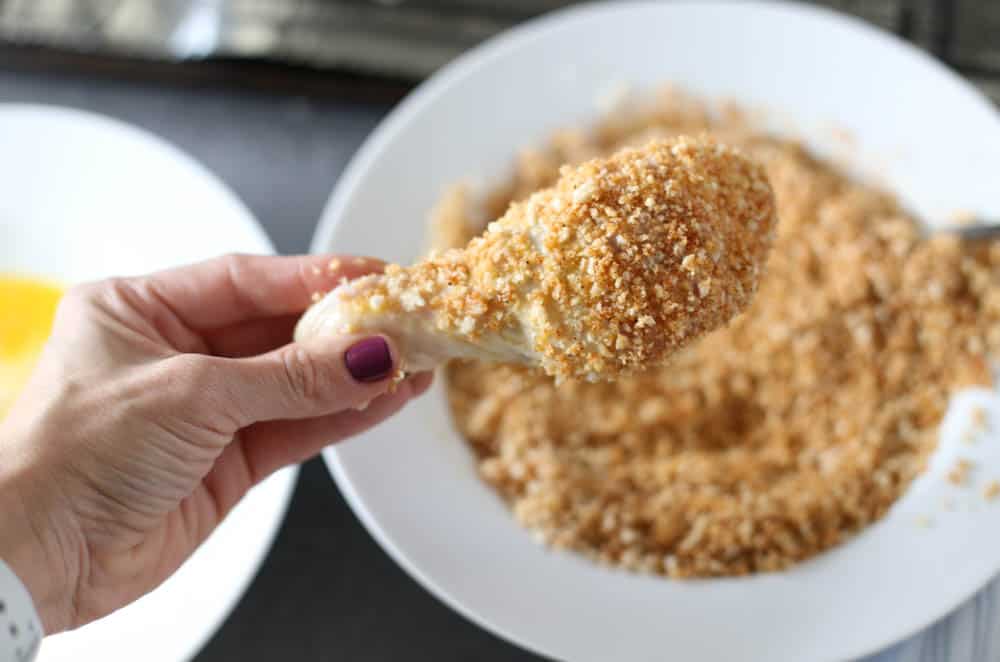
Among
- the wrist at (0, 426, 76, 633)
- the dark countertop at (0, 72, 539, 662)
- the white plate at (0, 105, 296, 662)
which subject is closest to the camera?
the wrist at (0, 426, 76, 633)

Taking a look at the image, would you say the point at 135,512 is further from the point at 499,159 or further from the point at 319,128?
the point at 319,128

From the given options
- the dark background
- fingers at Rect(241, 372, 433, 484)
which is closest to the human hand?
fingers at Rect(241, 372, 433, 484)

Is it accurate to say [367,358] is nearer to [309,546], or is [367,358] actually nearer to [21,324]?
[309,546]

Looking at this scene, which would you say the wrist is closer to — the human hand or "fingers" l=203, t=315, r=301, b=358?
the human hand

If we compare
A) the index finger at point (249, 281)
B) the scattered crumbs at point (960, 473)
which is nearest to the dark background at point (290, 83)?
the index finger at point (249, 281)

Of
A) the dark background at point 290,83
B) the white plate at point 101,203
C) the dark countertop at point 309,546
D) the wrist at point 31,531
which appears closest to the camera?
the wrist at point 31,531

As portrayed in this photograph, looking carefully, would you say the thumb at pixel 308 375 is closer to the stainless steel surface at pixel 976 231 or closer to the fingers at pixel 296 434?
the fingers at pixel 296 434

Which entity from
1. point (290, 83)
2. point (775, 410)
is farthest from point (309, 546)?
point (290, 83)
